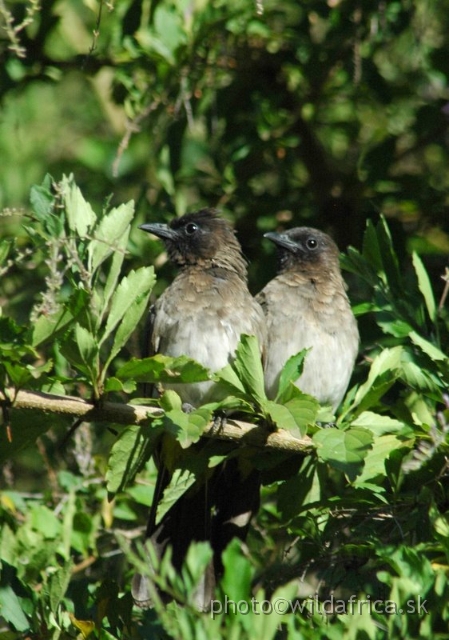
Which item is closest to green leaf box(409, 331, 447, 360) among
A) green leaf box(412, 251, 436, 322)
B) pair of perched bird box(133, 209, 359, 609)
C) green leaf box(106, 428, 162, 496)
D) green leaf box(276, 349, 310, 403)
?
green leaf box(412, 251, 436, 322)

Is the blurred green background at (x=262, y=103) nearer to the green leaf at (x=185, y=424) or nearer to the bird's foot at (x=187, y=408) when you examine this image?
the bird's foot at (x=187, y=408)

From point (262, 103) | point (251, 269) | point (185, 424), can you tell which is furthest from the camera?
point (251, 269)

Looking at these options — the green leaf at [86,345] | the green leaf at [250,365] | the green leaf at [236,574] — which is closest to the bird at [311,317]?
the green leaf at [250,365]

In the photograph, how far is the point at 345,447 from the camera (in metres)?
2.95

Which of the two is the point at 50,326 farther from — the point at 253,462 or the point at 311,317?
the point at 311,317

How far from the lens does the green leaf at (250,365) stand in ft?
9.52

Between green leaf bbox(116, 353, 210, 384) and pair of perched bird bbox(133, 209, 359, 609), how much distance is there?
1108mm

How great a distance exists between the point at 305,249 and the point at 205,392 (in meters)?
1.12

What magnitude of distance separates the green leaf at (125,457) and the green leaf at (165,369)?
8.5 inches

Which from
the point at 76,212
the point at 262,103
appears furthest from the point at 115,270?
the point at 262,103

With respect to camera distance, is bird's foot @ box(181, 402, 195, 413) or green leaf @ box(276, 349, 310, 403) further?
bird's foot @ box(181, 402, 195, 413)

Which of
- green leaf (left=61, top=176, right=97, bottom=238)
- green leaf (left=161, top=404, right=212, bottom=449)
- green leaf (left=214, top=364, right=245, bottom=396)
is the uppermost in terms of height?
green leaf (left=61, top=176, right=97, bottom=238)

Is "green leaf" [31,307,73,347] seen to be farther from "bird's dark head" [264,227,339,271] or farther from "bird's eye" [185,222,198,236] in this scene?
"bird's dark head" [264,227,339,271]

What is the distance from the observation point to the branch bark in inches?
111
